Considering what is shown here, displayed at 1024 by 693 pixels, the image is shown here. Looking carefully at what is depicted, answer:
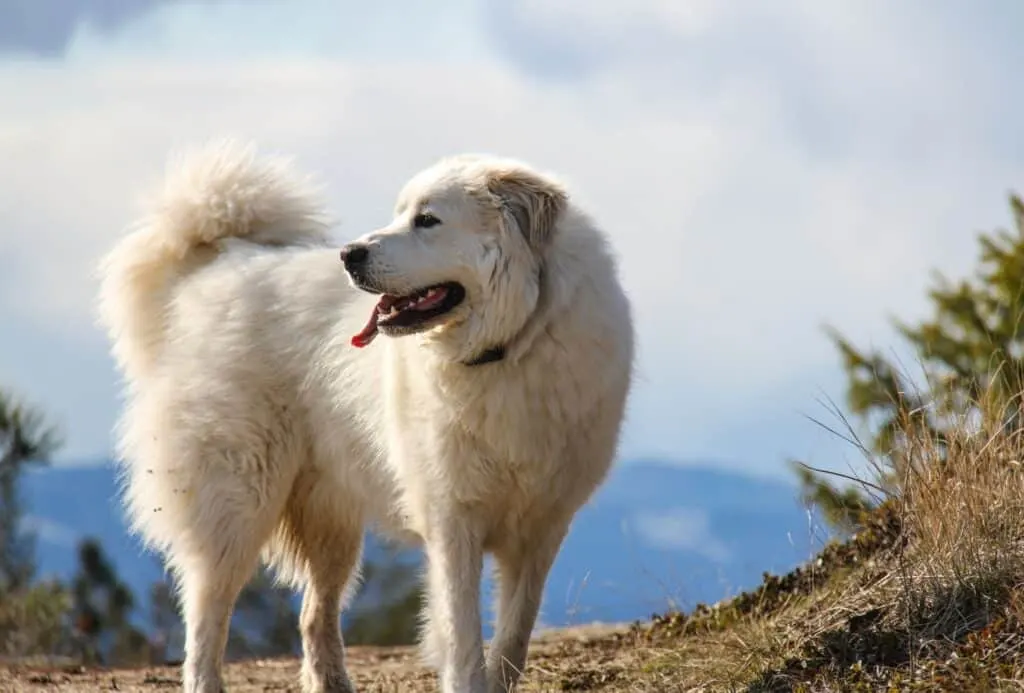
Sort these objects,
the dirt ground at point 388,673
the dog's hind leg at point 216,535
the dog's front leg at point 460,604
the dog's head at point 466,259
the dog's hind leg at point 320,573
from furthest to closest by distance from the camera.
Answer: the dog's hind leg at point 320,573
the dirt ground at point 388,673
the dog's hind leg at point 216,535
the dog's front leg at point 460,604
the dog's head at point 466,259

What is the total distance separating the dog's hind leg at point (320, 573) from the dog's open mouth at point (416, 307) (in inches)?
62.4

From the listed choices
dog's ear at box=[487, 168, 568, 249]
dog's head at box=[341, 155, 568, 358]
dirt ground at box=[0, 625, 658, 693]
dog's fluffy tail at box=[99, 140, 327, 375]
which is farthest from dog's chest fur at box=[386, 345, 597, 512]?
dog's fluffy tail at box=[99, 140, 327, 375]

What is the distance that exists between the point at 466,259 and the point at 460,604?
49.5 inches

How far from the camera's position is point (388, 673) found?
314 inches

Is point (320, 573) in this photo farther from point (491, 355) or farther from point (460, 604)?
point (491, 355)

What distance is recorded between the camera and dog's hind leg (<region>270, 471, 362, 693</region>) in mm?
6941

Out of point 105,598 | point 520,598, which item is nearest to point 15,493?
point 105,598

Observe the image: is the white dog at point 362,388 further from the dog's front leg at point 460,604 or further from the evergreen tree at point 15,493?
the evergreen tree at point 15,493

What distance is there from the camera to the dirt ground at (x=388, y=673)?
668cm

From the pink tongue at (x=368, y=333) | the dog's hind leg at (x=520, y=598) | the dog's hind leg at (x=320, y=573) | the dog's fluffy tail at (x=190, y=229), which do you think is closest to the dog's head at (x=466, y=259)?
the pink tongue at (x=368, y=333)

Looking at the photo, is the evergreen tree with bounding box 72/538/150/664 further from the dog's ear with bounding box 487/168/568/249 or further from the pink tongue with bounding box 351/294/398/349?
the dog's ear with bounding box 487/168/568/249

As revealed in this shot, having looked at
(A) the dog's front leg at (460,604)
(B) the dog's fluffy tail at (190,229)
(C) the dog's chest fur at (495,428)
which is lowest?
(A) the dog's front leg at (460,604)

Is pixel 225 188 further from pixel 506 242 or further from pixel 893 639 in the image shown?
pixel 893 639

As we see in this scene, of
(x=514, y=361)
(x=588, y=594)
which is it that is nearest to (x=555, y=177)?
(x=514, y=361)
